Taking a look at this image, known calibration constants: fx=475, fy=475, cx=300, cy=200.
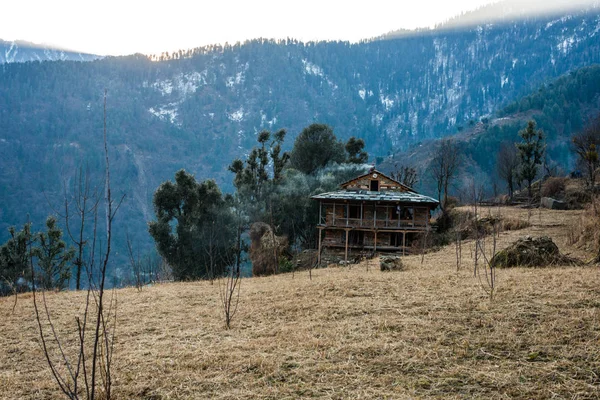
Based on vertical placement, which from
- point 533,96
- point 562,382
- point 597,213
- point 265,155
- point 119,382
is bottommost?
point 119,382

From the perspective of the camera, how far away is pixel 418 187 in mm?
89438

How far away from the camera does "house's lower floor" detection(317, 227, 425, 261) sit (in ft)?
116

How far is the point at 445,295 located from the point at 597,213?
12285 millimetres

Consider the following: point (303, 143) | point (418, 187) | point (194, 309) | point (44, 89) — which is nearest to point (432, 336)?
point (194, 309)

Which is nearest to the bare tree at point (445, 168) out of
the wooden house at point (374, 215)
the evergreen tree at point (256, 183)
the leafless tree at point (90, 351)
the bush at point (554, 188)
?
the wooden house at point (374, 215)

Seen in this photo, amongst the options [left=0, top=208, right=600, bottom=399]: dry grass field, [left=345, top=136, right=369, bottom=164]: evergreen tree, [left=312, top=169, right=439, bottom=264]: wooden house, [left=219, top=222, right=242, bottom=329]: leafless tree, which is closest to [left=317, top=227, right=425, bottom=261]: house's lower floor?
[left=312, top=169, right=439, bottom=264]: wooden house

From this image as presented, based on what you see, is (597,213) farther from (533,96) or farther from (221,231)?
(533,96)

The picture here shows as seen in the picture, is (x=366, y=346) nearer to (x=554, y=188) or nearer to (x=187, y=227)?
(x=187, y=227)

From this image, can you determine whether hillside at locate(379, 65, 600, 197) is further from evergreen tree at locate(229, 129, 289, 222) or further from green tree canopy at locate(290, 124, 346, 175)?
evergreen tree at locate(229, 129, 289, 222)

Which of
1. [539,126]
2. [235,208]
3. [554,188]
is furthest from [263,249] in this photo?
→ [539,126]

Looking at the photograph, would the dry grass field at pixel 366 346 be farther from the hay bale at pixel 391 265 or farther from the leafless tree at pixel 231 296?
the hay bale at pixel 391 265

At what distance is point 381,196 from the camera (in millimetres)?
34781

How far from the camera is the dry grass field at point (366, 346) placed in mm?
6047

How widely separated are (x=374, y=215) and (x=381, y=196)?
1.61 metres
